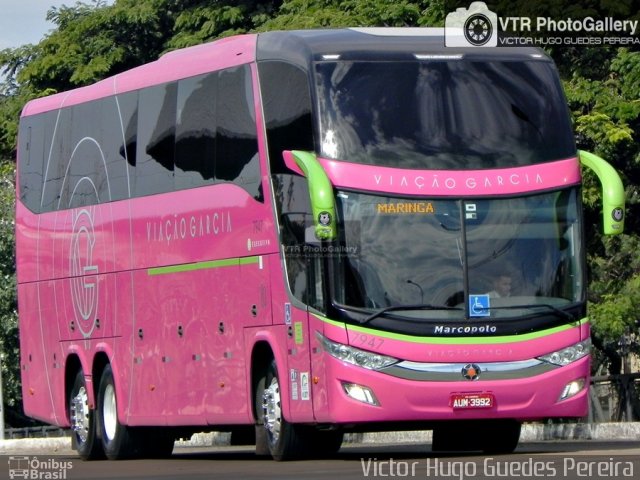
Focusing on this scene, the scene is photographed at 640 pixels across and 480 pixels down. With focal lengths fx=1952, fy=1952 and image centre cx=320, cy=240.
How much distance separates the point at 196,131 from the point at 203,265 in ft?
4.64

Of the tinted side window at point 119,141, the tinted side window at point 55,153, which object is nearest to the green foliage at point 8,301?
the tinted side window at point 55,153

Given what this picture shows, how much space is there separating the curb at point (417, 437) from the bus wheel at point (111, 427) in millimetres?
4370

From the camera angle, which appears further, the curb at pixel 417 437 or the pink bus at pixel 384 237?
the curb at pixel 417 437

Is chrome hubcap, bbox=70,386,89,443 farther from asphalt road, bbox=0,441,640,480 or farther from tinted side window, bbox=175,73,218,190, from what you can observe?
tinted side window, bbox=175,73,218,190

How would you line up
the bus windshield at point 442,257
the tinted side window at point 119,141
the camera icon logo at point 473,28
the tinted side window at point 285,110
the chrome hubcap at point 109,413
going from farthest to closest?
1. the chrome hubcap at point 109,413
2. the tinted side window at point 119,141
3. the camera icon logo at point 473,28
4. the tinted side window at point 285,110
5. the bus windshield at point 442,257

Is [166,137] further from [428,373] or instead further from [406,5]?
[406,5]

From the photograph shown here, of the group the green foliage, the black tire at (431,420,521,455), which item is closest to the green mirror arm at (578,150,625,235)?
the black tire at (431,420,521,455)

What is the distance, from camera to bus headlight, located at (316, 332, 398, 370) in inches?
691

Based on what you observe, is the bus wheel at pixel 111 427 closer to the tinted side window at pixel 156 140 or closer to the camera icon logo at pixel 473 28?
the tinted side window at pixel 156 140

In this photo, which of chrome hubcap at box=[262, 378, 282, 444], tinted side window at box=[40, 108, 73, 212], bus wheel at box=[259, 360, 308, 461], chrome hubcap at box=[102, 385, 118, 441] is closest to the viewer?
bus wheel at box=[259, 360, 308, 461]

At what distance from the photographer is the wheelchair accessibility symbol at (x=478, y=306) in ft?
58.1

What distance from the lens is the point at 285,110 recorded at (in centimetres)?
1841

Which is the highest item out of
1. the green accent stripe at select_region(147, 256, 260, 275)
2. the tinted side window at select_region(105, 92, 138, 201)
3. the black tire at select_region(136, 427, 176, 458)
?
the tinted side window at select_region(105, 92, 138, 201)

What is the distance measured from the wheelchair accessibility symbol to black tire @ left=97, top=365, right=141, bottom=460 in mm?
6865
